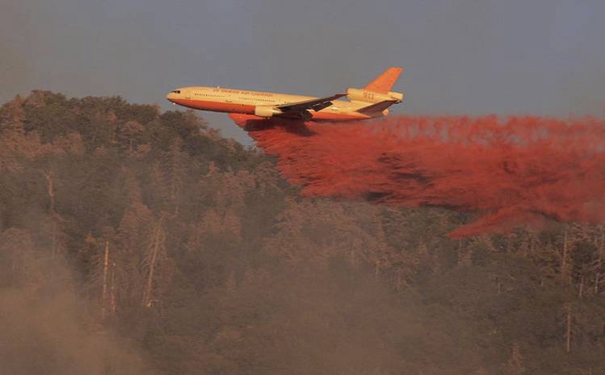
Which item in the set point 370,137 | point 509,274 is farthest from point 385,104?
point 509,274

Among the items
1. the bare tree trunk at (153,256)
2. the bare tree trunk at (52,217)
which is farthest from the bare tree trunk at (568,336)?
the bare tree trunk at (52,217)

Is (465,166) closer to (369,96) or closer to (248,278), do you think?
(369,96)

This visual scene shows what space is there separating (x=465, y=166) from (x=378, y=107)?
5.19 metres

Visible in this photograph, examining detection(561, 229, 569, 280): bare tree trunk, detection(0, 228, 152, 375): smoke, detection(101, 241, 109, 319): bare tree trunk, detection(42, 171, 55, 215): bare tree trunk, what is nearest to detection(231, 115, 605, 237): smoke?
detection(0, 228, 152, 375): smoke

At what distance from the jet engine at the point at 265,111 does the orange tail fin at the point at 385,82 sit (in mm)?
4102

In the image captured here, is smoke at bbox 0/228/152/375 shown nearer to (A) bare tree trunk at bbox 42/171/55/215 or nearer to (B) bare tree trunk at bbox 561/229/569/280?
(A) bare tree trunk at bbox 42/171/55/215

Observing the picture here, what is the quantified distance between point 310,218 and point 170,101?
171ft

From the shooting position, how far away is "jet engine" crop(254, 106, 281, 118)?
35531 mm

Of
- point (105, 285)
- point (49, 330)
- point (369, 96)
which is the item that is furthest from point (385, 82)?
point (105, 285)

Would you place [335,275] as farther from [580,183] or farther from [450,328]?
[580,183]

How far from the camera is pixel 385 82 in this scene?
38812 mm

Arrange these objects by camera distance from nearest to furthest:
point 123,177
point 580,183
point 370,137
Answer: point 580,183, point 370,137, point 123,177

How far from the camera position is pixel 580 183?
3169cm

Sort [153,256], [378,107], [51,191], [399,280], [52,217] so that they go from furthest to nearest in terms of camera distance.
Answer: [51,191] → [52,217] → [153,256] → [399,280] → [378,107]
